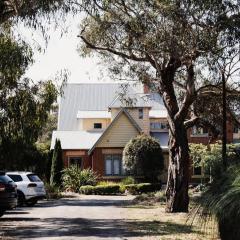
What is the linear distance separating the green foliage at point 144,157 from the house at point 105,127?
3.14 metres

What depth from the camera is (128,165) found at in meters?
45.2

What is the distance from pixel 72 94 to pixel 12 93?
35.7 meters

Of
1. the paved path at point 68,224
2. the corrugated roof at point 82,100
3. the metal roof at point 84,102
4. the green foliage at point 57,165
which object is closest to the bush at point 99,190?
the green foliage at point 57,165

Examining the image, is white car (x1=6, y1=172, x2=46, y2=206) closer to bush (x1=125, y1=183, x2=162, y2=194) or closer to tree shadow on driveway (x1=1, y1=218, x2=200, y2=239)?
tree shadow on driveway (x1=1, y1=218, x2=200, y2=239)

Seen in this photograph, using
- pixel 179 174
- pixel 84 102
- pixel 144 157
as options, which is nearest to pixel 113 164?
pixel 144 157

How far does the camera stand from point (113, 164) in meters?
49.6

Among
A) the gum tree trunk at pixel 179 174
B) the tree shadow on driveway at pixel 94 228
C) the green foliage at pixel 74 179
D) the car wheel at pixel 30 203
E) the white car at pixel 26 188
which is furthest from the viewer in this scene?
the green foliage at pixel 74 179

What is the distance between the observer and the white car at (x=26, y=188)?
2794cm

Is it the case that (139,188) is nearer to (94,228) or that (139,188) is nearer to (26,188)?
(26,188)

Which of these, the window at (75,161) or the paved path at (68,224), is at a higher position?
the window at (75,161)

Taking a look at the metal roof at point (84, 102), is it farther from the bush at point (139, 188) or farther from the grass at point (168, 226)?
the grass at point (168, 226)

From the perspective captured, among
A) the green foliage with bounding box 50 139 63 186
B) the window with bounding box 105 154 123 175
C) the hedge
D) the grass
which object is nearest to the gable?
the window with bounding box 105 154 123 175

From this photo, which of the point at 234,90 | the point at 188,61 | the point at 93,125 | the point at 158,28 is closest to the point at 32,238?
the point at 158,28

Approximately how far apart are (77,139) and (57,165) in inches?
264
